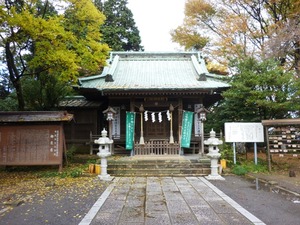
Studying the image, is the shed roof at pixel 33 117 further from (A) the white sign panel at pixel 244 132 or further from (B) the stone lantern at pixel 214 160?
(A) the white sign panel at pixel 244 132

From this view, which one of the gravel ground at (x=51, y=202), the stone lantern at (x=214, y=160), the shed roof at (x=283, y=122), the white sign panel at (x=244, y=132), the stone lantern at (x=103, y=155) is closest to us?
the gravel ground at (x=51, y=202)

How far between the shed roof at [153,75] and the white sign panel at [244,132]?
2.68 metres

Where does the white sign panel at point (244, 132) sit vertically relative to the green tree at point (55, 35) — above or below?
below

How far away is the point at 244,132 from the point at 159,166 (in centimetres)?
436

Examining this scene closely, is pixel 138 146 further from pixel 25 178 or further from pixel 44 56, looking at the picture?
pixel 44 56

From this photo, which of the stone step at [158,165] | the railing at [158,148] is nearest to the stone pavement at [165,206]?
the stone step at [158,165]

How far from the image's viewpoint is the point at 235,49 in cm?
1977

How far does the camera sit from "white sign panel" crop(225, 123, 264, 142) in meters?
11.9

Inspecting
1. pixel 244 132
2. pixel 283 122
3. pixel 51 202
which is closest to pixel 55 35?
pixel 51 202

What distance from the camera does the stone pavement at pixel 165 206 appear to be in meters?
5.28

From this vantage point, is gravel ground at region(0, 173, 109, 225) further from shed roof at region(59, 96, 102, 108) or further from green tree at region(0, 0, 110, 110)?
shed roof at region(59, 96, 102, 108)

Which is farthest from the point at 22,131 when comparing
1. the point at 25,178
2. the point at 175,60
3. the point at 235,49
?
the point at 235,49

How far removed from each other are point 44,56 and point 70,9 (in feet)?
9.98

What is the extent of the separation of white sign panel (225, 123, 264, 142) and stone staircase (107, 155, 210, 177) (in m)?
1.65
